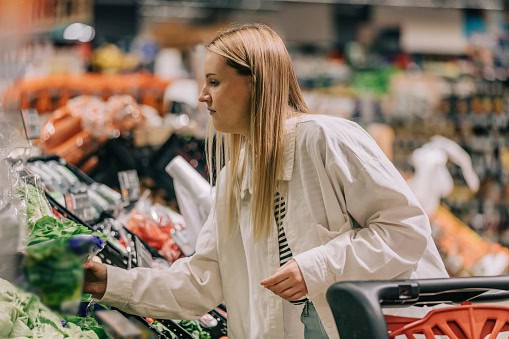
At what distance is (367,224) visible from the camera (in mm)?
2287

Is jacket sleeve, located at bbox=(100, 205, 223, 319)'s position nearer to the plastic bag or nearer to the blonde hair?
the blonde hair

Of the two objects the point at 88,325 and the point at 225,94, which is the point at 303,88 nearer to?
the point at 225,94

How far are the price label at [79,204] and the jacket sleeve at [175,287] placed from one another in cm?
60

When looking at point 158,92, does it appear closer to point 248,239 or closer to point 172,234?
point 172,234

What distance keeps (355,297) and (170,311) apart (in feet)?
3.12

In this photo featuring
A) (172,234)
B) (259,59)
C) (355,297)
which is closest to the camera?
(355,297)

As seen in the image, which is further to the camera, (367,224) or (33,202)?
(33,202)

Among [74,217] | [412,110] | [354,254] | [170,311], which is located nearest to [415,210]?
[354,254]

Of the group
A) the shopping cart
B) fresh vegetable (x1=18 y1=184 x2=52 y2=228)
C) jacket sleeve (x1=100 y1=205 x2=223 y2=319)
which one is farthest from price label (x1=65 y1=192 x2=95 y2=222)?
the shopping cart

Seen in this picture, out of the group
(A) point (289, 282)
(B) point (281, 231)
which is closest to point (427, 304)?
(A) point (289, 282)

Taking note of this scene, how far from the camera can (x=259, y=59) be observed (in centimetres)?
237

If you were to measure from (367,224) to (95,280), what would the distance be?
75cm

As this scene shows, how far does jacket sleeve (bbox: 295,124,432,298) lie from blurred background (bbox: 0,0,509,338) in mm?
902

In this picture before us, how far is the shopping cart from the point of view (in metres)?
1.71
